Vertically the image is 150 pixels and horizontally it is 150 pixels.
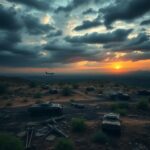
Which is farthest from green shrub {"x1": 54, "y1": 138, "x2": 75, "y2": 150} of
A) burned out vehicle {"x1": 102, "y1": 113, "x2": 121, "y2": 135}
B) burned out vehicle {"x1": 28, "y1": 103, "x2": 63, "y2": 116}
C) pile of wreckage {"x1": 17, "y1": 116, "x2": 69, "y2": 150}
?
burned out vehicle {"x1": 28, "y1": 103, "x2": 63, "y2": 116}

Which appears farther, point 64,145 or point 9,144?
point 64,145

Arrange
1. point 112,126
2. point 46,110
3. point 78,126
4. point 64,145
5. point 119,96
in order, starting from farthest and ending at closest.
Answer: point 119,96, point 46,110, point 78,126, point 112,126, point 64,145

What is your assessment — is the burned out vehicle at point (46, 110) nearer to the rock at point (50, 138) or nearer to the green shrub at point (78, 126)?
the green shrub at point (78, 126)

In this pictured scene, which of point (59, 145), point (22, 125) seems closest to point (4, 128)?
point (22, 125)

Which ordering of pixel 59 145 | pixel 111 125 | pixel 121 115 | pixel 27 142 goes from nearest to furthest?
pixel 59 145 → pixel 27 142 → pixel 111 125 → pixel 121 115

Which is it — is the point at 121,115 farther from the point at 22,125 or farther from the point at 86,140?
the point at 22,125

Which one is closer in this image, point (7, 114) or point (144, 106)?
point (7, 114)

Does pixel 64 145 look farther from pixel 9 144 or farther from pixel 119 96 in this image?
pixel 119 96

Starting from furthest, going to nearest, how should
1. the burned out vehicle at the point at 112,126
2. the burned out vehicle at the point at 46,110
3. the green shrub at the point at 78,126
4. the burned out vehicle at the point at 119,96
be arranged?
the burned out vehicle at the point at 119,96, the burned out vehicle at the point at 46,110, the green shrub at the point at 78,126, the burned out vehicle at the point at 112,126

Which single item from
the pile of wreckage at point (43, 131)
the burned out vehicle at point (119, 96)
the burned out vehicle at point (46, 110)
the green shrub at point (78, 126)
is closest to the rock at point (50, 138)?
the pile of wreckage at point (43, 131)

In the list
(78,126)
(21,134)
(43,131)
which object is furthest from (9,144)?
(78,126)

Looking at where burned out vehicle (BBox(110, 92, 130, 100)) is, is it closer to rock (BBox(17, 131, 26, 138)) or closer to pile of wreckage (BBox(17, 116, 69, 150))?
pile of wreckage (BBox(17, 116, 69, 150))
